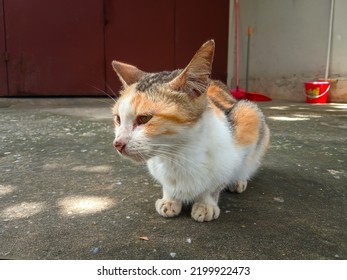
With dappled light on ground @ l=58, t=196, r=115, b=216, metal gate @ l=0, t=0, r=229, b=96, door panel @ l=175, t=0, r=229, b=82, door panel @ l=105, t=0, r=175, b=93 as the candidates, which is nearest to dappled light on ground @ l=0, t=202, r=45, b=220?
dappled light on ground @ l=58, t=196, r=115, b=216

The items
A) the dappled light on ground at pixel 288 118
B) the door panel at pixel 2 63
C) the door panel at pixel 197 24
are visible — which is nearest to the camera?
the dappled light on ground at pixel 288 118

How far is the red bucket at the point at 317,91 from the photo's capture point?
6008 mm

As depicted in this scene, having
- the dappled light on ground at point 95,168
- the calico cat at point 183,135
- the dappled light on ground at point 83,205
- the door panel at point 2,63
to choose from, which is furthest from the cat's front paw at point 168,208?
the door panel at point 2,63

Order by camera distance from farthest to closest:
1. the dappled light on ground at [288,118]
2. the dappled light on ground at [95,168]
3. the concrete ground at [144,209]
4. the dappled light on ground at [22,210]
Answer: the dappled light on ground at [288,118] < the dappled light on ground at [95,168] < the dappled light on ground at [22,210] < the concrete ground at [144,209]

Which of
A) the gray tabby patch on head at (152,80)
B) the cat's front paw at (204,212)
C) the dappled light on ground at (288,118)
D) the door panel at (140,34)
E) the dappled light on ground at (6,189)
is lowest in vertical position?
the dappled light on ground at (288,118)

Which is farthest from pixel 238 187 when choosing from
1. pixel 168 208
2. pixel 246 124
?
pixel 168 208

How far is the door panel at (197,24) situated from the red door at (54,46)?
1445 mm

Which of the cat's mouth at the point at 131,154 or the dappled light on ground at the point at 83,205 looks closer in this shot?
the cat's mouth at the point at 131,154

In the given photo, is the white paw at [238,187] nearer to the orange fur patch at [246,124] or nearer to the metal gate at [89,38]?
the orange fur patch at [246,124]

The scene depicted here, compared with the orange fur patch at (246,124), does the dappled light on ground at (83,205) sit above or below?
below

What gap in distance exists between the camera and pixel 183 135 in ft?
4.90

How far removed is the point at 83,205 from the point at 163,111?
2.42 ft

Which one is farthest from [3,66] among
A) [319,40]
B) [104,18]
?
[319,40]

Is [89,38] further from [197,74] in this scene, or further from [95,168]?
[197,74]
